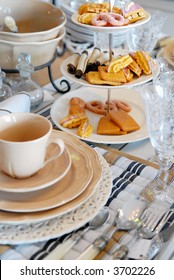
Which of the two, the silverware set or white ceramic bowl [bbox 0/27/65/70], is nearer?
the silverware set

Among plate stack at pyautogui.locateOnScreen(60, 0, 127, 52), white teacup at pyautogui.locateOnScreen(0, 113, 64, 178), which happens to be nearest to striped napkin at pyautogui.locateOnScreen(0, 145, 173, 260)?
white teacup at pyautogui.locateOnScreen(0, 113, 64, 178)

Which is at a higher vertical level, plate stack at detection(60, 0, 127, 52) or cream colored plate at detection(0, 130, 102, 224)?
cream colored plate at detection(0, 130, 102, 224)

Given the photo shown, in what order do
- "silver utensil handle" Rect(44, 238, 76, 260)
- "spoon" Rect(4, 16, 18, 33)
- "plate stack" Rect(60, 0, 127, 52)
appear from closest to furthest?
"silver utensil handle" Rect(44, 238, 76, 260) → "spoon" Rect(4, 16, 18, 33) → "plate stack" Rect(60, 0, 127, 52)

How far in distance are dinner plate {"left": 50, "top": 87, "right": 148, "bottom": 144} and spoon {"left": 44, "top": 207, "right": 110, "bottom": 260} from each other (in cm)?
22

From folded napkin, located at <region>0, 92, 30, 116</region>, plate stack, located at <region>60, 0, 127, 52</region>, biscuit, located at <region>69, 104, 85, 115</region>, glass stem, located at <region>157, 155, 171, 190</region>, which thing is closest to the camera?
glass stem, located at <region>157, 155, 171, 190</region>

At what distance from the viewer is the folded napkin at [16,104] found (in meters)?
0.78

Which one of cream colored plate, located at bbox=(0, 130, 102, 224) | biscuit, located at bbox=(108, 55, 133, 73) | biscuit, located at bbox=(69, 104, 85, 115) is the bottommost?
biscuit, located at bbox=(69, 104, 85, 115)

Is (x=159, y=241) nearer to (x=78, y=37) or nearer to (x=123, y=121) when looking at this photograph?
(x=123, y=121)

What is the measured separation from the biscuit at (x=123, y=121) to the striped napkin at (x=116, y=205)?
68 millimetres

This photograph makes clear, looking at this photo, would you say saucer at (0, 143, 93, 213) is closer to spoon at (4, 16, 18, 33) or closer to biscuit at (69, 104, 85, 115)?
biscuit at (69, 104, 85, 115)

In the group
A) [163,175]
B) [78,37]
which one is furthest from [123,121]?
[78,37]

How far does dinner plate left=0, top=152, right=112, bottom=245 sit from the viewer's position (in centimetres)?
54

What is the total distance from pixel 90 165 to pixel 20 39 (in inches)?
15.0

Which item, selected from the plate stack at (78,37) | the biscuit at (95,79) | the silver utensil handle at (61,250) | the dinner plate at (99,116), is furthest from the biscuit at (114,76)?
the plate stack at (78,37)
